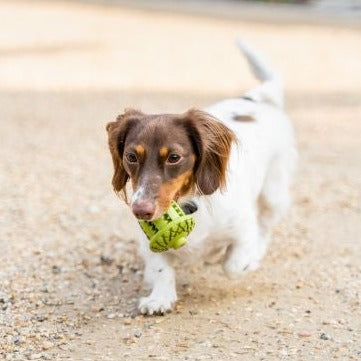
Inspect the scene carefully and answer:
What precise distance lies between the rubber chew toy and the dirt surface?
0.41m

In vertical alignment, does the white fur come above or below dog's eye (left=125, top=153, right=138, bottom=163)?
below

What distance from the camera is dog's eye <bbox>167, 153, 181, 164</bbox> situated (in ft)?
13.8

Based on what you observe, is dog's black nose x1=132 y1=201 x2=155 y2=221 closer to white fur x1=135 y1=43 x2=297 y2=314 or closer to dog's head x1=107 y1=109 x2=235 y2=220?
dog's head x1=107 y1=109 x2=235 y2=220

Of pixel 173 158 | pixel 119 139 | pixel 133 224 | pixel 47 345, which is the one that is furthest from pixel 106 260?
pixel 173 158

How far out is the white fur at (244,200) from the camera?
4633mm

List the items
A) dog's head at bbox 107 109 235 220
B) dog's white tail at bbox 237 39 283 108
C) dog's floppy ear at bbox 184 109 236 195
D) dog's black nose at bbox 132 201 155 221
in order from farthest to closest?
1. dog's white tail at bbox 237 39 283 108
2. dog's floppy ear at bbox 184 109 236 195
3. dog's head at bbox 107 109 235 220
4. dog's black nose at bbox 132 201 155 221

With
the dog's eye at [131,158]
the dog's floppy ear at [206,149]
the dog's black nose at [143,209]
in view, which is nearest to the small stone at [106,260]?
the dog's floppy ear at [206,149]

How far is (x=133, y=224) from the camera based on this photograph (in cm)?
606

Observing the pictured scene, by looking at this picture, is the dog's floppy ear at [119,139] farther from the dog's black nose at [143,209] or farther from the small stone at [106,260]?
the small stone at [106,260]

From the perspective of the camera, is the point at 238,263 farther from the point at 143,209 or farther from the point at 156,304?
the point at 143,209

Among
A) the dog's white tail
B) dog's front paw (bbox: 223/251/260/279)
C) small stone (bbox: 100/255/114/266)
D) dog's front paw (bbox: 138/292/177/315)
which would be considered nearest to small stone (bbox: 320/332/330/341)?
dog's front paw (bbox: 223/251/260/279)

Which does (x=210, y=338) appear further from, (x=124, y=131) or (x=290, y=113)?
(x=290, y=113)

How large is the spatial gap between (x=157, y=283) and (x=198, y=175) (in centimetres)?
63

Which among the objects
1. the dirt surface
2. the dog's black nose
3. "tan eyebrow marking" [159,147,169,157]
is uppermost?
"tan eyebrow marking" [159,147,169,157]
